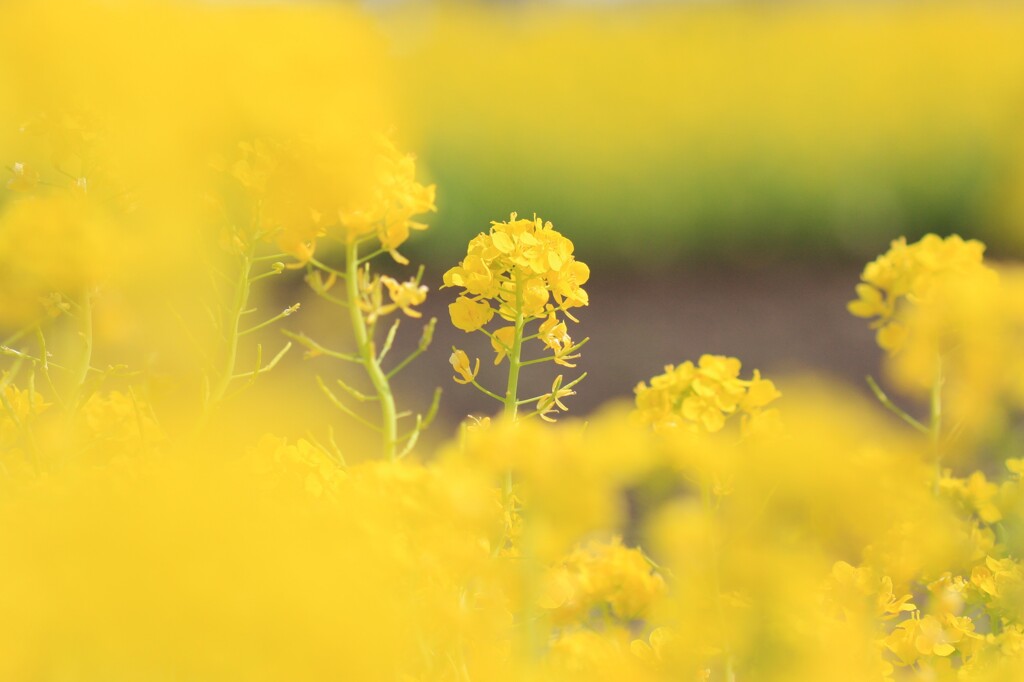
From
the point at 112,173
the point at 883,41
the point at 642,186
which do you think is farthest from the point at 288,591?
the point at 883,41

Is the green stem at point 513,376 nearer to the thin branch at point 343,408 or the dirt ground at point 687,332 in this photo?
the thin branch at point 343,408

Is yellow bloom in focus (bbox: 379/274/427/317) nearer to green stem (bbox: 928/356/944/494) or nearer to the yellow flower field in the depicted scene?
the yellow flower field

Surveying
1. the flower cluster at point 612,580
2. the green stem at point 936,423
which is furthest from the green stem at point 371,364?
the green stem at point 936,423

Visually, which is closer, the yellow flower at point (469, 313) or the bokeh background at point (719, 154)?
the yellow flower at point (469, 313)

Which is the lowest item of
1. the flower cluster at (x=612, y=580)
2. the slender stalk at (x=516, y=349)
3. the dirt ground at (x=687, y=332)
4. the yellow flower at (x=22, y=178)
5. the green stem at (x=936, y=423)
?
the dirt ground at (x=687, y=332)

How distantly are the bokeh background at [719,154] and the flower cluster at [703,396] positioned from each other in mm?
2059

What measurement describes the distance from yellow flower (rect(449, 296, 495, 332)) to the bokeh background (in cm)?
206

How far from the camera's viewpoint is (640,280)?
404cm

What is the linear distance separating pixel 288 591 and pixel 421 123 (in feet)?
14.4

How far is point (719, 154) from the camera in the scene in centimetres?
479

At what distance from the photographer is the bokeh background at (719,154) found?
360cm

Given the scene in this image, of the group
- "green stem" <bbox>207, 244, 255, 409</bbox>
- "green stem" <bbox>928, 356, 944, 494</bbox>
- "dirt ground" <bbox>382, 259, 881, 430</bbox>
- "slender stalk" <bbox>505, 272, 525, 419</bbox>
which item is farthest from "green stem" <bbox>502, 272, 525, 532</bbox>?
"dirt ground" <bbox>382, 259, 881, 430</bbox>

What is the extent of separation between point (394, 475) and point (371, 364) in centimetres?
13

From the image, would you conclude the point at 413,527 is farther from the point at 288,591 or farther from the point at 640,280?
the point at 640,280
